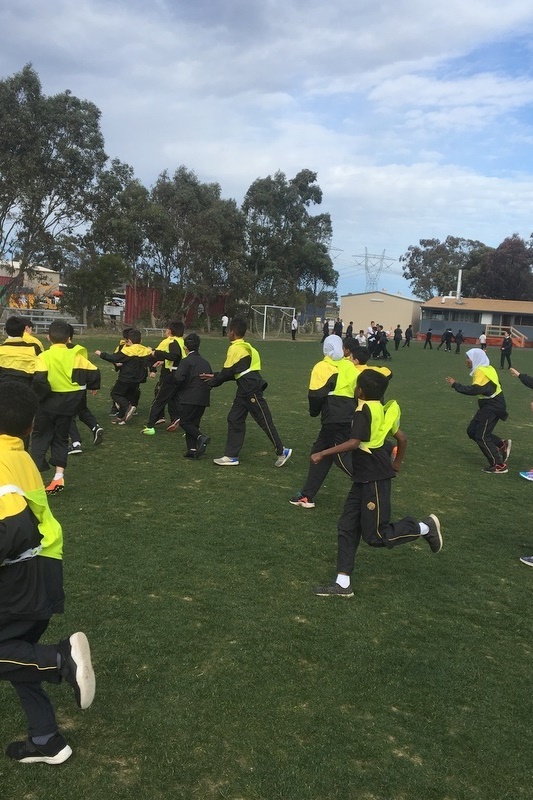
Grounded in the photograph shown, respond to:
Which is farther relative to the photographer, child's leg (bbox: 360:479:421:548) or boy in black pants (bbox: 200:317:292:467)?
boy in black pants (bbox: 200:317:292:467)

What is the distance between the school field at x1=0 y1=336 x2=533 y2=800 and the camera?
8.71 feet

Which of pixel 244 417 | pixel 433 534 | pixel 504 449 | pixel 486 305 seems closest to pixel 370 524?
pixel 433 534

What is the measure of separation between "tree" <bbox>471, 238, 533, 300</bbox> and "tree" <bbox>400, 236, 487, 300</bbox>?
748 cm

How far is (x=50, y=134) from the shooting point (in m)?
26.2

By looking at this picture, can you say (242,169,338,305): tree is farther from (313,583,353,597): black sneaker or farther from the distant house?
(313,583,353,597): black sneaker

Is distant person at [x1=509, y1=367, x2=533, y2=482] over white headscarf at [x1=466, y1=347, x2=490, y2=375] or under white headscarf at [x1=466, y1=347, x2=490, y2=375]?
under

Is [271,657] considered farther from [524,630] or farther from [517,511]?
[517,511]

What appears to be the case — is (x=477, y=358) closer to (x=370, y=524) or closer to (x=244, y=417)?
(x=244, y=417)

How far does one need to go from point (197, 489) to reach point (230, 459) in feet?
3.72

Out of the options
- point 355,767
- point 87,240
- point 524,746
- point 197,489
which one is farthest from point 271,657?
point 87,240

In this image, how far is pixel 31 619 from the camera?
2635mm

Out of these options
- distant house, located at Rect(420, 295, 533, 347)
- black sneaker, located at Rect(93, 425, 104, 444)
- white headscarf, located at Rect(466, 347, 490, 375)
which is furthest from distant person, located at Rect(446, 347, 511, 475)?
distant house, located at Rect(420, 295, 533, 347)

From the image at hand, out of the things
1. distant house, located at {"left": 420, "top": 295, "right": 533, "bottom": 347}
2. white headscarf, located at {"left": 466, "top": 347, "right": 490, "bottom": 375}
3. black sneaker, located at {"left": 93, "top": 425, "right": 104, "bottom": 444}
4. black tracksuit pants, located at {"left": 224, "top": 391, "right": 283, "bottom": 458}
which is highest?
distant house, located at {"left": 420, "top": 295, "right": 533, "bottom": 347}

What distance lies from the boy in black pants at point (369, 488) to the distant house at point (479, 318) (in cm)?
5051
